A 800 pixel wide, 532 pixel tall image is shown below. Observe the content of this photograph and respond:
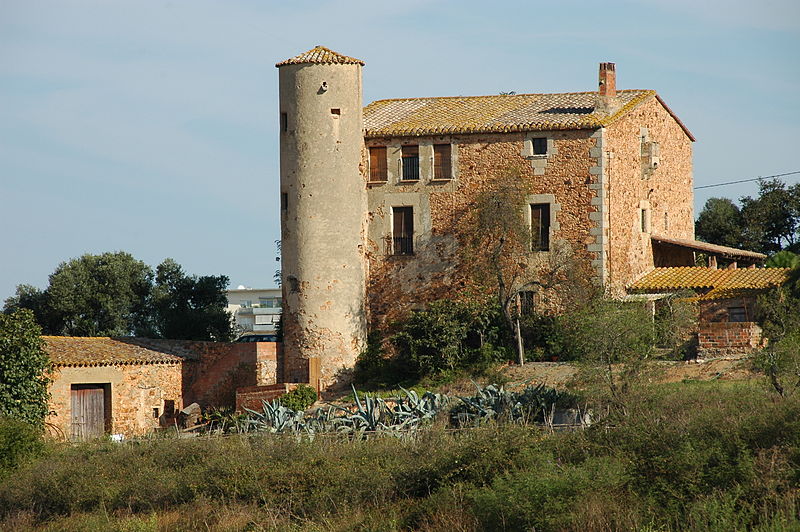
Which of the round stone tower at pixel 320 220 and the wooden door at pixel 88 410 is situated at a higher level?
the round stone tower at pixel 320 220

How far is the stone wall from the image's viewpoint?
1288 inches

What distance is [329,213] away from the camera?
1362 inches

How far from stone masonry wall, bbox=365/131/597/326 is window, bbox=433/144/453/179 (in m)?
0.16

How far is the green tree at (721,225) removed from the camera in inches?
1960

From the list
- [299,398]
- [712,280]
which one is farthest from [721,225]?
[299,398]

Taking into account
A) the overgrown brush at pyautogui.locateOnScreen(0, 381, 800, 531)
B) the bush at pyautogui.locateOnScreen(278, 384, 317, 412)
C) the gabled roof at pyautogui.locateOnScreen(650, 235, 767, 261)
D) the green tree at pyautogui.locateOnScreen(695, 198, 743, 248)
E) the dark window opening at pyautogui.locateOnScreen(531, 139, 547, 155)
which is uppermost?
the dark window opening at pyautogui.locateOnScreen(531, 139, 547, 155)

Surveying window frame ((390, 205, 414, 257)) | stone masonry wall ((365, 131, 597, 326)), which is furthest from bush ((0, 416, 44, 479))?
window frame ((390, 205, 414, 257))

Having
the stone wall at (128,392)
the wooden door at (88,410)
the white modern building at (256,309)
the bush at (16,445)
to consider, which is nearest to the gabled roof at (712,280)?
the stone wall at (128,392)

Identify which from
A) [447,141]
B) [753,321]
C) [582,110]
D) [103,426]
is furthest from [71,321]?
[753,321]

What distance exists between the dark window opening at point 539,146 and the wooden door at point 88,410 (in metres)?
12.8

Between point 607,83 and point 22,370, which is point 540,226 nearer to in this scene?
point 607,83

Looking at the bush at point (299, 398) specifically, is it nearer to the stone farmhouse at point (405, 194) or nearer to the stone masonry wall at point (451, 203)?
the stone farmhouse at point (405, 194)

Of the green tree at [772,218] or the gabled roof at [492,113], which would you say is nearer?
the gabled roof at [492,113]

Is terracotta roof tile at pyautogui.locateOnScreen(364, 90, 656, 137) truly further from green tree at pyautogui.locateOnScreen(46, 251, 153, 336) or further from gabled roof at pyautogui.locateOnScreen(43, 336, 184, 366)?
green tree at pyautogui.locateOnScreen(46, 251, 153, 336)
